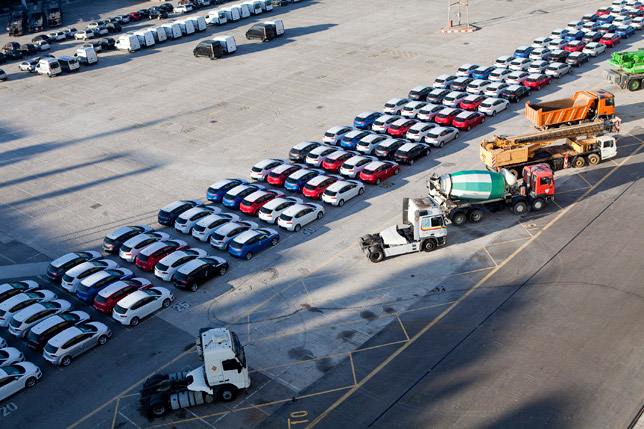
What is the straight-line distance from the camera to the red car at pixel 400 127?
60.6 meters

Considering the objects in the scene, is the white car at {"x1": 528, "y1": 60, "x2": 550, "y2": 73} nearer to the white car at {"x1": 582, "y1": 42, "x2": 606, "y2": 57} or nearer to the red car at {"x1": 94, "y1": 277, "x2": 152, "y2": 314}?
the white car at {"x1": 582, "y1": 42, "x2": 606, "y2": 57}

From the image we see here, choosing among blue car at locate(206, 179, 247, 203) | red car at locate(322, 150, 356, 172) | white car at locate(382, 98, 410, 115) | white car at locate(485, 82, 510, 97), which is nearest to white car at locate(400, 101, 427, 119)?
white car at locate(382, 98, 410, 115)

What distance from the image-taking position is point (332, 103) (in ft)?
233

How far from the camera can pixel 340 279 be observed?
41438 mm

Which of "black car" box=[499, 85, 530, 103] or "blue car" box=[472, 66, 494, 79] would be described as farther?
"blue car" box=[472, 66, 494, 79]

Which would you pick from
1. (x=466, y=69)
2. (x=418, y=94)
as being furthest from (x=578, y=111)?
(x=466, y=69)

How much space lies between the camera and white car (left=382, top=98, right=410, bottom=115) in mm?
65244

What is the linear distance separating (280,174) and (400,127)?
540 inches

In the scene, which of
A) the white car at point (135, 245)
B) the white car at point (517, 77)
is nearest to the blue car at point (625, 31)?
the white car at point (517, 77)

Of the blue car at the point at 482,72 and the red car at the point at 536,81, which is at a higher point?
the blue car at the point at 482,72

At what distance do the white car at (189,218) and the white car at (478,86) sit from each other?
3319cm

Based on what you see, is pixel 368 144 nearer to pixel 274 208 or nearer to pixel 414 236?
pixel 274 208

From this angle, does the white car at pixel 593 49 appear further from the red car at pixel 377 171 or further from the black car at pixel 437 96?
the red car at pixel 377 171

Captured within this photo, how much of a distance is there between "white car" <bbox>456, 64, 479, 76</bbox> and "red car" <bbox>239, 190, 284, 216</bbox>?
3264 cm
